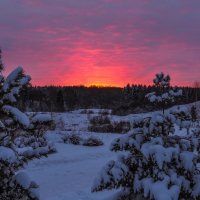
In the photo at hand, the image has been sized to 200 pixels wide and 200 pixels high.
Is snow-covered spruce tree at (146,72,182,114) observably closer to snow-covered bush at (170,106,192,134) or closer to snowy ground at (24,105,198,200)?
snow-covered bush at (170,106,192,134)

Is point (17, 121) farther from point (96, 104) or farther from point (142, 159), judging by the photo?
point (96, 104)

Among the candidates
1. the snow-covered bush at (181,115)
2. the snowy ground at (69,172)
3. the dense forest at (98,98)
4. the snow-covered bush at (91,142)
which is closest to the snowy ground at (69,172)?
the snowy ground at (69,172)

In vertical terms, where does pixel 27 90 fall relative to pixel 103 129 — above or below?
above

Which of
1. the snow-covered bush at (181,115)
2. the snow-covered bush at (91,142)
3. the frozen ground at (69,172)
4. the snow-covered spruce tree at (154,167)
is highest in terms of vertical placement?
the snow-covered bush at (181,115)

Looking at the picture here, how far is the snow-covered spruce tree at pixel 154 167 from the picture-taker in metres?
4.40

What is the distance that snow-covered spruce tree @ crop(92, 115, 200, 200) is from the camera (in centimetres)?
440

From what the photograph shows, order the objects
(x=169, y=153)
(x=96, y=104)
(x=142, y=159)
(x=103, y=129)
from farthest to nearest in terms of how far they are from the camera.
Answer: (x=96, y=104) < (x=103, y=129) < (x=142, y=159) < (x=169, y=153)

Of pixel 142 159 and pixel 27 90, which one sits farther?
pixel 142 159

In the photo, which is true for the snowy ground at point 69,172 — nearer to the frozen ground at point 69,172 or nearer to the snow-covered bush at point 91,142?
the frozen ground at point 69,172

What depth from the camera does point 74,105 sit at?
107 meters

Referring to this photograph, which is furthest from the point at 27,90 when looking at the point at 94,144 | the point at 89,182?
the point at 94,144

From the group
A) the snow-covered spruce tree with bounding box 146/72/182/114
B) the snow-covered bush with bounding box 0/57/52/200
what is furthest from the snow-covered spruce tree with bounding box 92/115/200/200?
the snow-covered bush with bounding box 0/57/52/200

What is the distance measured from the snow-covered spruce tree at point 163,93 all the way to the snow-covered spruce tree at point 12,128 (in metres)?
2.29

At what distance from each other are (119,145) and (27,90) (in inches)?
61.5
